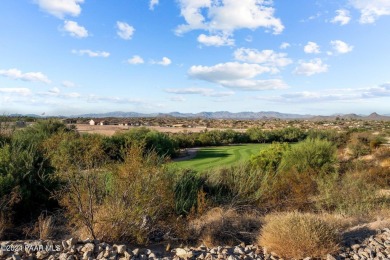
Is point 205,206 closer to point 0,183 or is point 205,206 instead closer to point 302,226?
point 302,226

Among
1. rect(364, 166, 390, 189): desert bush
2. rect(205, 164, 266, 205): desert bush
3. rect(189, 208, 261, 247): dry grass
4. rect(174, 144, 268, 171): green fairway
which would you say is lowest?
rect(174, 144, 268, 171): green fairway

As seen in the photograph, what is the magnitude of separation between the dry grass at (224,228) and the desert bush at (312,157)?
7.13m

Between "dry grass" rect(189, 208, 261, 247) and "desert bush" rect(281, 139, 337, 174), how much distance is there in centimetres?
713

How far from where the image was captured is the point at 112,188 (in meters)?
7.67

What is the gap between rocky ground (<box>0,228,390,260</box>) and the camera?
214 inches

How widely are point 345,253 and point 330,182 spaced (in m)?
6.00

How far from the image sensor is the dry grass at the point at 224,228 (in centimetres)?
747

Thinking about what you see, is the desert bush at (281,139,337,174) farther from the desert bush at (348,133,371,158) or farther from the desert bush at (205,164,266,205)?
the desert bush at (348,133,371,158)

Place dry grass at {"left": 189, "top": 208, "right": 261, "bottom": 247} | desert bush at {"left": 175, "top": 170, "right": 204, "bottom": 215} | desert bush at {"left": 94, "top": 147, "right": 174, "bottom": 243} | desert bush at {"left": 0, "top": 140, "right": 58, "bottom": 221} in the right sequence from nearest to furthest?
desert bush at {"left": 94, "top": 147, "right": 174, "bottom": 243} → dry grass at {"left": 189, "top": 208, "right": 261, "bottom": 247} → desert bush at {"left": 0, "top": 140, "right": 58, "bottom": 221} → desert bush at {"left": 175, "top": 170, "right": 204, "bottom": 215}

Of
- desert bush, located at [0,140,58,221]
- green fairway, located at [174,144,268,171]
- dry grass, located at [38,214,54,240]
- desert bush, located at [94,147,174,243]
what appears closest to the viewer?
desert bush, located at [94,147,174,243]

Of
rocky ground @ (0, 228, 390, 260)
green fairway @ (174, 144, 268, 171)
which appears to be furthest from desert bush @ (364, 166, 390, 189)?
rocky ground @ (0, 228, 390, 260)

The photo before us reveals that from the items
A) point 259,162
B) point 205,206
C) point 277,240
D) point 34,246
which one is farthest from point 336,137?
point 34,246

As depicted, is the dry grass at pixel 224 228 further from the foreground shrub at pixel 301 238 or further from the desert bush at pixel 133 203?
the foreground shrub at pixel 301 238

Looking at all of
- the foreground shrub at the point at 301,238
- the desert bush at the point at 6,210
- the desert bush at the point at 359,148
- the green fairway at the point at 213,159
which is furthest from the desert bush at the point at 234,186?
the desert bush at the point at 359,148
